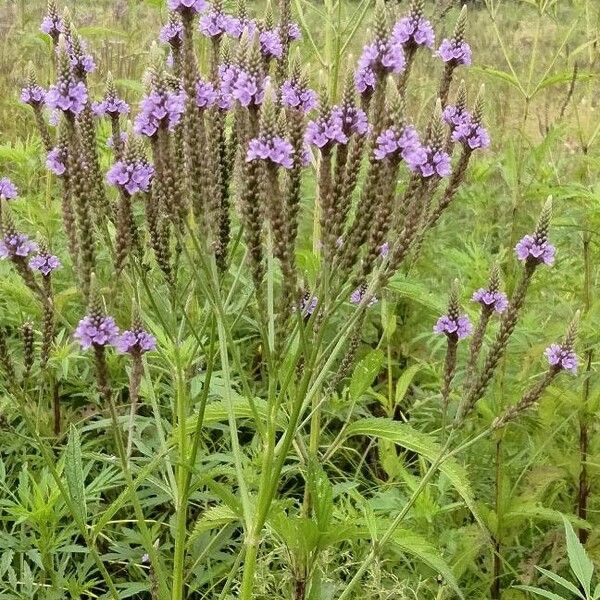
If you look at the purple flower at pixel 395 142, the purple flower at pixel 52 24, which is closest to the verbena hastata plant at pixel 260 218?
the purple flower at pixel 395 142

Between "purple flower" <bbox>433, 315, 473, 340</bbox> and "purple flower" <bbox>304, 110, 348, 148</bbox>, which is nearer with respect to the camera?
"purple flower" <bbox>304, 110, 348, 148</bbox>

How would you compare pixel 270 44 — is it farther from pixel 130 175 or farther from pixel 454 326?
pixel 454 326

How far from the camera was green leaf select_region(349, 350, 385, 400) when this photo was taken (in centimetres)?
212

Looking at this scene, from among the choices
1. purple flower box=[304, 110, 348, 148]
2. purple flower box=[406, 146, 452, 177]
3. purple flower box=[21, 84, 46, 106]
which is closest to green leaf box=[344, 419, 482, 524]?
purple flower box=[406, 146, 452, 177]

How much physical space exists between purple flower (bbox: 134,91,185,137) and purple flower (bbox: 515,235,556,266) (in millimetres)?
907

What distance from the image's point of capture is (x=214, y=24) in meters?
2.03

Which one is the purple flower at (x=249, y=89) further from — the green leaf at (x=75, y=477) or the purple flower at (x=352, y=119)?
the green leaf at (x=75, y=477)

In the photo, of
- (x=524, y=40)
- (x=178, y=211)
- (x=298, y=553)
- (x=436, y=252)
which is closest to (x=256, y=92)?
(x=178, y=211)

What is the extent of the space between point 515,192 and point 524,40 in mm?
11484

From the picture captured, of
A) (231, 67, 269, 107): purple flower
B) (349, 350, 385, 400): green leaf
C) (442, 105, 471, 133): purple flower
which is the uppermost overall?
(231, 67, 269, 107): purple flower

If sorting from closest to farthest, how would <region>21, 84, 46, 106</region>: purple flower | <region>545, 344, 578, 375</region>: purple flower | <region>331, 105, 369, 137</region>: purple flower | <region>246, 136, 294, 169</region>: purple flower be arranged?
<region>246, 136, 294, 169</region>: purple flower → <region>331, 105, 369, 137</region>: purple flower → <region>545, 344, 578, 375</region>: purple flower → <region>21, 84, 46, 106</region>: purple flower

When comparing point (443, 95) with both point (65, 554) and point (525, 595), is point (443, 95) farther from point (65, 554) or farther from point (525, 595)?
point (65, 554)

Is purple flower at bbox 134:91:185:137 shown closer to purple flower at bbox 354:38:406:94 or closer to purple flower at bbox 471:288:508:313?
purple flower at bbox 354:38:406:94

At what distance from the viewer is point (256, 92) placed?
5.53ft
